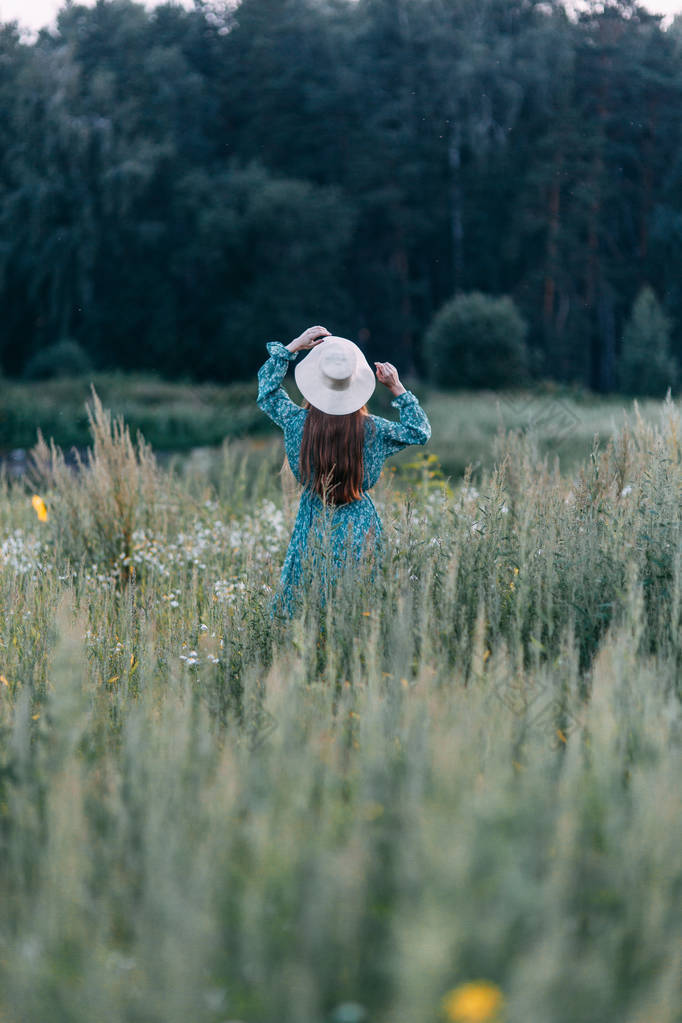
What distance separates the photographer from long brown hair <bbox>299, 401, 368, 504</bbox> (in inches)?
167

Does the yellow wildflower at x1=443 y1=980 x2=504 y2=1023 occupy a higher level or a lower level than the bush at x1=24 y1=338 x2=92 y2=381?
lower

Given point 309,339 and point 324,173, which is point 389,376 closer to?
point 309,339

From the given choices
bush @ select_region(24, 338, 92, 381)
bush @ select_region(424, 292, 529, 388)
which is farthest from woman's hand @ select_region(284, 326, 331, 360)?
bush @ select_region(24, 338, 92, 381)

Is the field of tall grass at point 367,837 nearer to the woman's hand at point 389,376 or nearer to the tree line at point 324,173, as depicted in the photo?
the woman's hand at point 389,376

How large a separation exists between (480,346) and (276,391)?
23836 millimetres

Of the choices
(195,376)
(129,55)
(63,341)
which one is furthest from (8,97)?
(195,376)

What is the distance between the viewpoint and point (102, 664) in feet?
13.0

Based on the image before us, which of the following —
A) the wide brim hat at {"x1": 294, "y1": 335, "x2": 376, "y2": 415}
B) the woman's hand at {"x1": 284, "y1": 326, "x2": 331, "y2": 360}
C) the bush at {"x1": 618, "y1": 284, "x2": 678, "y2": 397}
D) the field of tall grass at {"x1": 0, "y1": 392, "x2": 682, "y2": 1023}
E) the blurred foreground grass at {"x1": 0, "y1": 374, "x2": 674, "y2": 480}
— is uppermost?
the bush at {"x1": 618, "y1": 284, "x2": 678, "y2": 397}

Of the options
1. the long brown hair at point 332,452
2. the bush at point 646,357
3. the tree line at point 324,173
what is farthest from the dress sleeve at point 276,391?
the tree line at point 324,173

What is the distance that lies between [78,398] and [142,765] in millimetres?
26637

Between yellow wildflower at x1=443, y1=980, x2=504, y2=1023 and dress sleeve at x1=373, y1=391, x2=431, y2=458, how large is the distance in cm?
313

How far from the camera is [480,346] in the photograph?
27.6m

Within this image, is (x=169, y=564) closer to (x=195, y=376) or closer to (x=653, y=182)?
(x=195, y=376)

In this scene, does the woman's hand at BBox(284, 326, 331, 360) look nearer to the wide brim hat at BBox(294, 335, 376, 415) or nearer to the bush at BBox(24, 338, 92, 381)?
the wide brim hat at BBox(294, 335, 376, 415)
